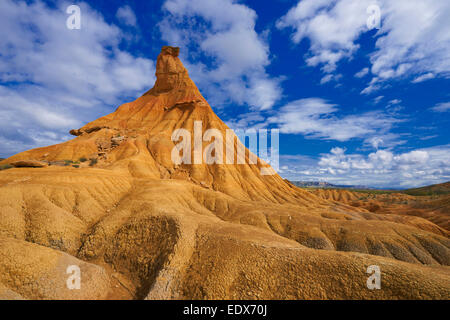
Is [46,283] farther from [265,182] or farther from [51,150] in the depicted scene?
[265,182]

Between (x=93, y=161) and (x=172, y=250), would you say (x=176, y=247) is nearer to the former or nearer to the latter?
(x=172, y=250)

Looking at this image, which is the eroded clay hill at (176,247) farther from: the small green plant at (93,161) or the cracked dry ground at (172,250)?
the small green plant at (93,161)

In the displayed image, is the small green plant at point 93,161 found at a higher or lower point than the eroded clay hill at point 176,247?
higher

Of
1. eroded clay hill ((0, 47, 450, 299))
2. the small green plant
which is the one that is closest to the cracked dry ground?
eroded clay hill ((0, 47, 450, 299))

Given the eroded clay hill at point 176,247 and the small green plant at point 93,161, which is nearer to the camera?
the eroded clay hill at point 176,247

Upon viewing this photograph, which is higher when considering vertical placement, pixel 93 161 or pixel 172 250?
pixel 93 161

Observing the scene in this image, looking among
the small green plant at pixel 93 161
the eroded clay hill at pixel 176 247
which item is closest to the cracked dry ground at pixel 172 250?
the eroded clay hill at pixel 176 247

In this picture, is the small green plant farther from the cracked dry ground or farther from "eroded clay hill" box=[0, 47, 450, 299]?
the cracked dry ground

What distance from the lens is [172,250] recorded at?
507 inches

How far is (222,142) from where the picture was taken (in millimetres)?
50344

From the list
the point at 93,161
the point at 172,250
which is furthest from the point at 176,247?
the point at 93,161

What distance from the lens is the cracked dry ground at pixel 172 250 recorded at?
959 centimetres
